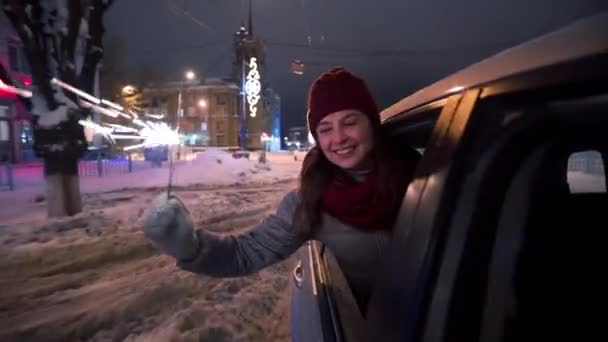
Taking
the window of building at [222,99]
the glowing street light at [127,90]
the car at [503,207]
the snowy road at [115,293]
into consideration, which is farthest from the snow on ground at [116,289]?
the window of building at [222,99]

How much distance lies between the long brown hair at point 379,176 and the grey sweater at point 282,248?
90mm

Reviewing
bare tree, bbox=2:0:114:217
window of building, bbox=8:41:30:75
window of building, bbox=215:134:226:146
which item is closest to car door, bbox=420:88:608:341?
bare tree, bbox=2:0:114:217

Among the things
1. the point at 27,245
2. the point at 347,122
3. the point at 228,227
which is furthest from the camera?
the point at 228,227

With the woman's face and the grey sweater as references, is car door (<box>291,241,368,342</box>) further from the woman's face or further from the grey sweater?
the woman's face

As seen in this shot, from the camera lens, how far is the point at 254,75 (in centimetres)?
3281

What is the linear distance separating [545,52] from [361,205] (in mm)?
1157

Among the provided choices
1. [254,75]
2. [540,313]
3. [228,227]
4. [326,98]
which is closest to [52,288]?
[228,227]

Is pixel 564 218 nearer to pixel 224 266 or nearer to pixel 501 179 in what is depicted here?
pixel 501 179

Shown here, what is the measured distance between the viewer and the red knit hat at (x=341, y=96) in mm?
1994

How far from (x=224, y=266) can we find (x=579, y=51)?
1.83 metres

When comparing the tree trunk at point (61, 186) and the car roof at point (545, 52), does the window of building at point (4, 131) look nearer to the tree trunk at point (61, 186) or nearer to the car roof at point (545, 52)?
the tree trunk at point (61, 186)

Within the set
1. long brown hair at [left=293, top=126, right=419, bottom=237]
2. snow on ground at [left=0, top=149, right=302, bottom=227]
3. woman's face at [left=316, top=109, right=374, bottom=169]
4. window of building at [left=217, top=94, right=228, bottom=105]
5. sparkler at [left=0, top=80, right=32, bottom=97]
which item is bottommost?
snow on ground at [left=0, top=149, right=302, bottom=227]

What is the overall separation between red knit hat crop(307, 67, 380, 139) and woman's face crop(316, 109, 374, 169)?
0.11ft

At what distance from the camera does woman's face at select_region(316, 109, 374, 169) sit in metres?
1.98
